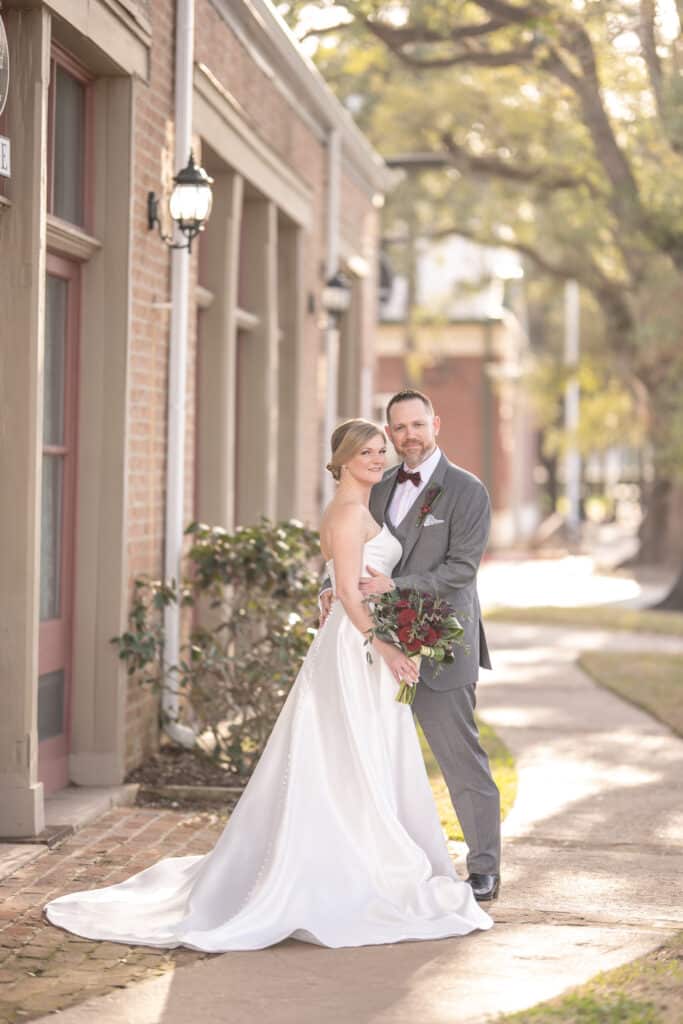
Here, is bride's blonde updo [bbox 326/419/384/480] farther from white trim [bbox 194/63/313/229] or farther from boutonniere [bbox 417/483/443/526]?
white trim [bbox 194/63/313/229]

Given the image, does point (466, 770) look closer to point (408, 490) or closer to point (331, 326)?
point (408, 490)

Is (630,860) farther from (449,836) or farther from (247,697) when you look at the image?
(247,697)

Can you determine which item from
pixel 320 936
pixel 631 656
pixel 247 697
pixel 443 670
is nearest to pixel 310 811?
pixel 320 936

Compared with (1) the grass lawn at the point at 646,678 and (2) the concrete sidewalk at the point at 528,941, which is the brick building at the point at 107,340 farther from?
(1) the grass lawn at the point at 646,678

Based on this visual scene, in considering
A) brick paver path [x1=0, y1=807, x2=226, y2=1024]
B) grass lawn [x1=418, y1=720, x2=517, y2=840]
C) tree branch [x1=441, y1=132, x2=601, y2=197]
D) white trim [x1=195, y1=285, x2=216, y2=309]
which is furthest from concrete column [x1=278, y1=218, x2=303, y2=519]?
tree branch [x1=441, y1=132, x2=601, y2=197]

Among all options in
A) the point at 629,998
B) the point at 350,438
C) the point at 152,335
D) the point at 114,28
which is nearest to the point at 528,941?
the point at 629,998

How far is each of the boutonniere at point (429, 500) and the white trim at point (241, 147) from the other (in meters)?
3.99

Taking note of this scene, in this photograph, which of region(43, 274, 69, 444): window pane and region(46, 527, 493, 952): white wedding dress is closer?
region(46, 527, 493, 952): white wedding dress

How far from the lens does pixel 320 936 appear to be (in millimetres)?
5469

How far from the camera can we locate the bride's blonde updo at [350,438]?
19.4ft

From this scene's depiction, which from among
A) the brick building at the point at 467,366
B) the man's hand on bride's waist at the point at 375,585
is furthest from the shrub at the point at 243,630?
the brick building at the point at 467,366

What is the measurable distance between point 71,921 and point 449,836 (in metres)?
2.31

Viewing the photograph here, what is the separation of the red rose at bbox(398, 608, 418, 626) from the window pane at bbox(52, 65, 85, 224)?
2.98 meters

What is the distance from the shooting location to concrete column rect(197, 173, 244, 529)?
33.7ft
